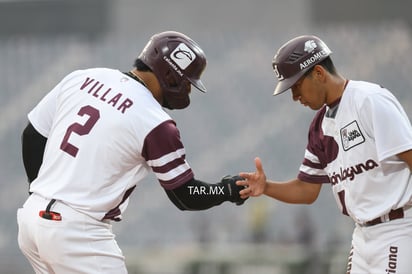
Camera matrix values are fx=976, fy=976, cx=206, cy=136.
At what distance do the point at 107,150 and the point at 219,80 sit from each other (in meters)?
10.7

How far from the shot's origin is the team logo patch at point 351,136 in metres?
5.73

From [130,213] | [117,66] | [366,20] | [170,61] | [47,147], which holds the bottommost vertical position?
[130,213]

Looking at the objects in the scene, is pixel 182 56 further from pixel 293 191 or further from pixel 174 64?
pixel 293 191

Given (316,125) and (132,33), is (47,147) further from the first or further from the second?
(132,33)

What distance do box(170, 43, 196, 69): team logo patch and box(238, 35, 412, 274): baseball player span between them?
1.83 feet

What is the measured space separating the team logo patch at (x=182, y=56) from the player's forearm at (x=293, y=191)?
1108mm

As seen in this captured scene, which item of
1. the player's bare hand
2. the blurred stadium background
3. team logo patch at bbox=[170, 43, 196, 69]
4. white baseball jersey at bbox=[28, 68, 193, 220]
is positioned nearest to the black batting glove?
the player's bare hand

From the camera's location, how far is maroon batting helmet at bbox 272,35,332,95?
594 centimetres

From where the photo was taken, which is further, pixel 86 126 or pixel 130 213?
pixel 130 213

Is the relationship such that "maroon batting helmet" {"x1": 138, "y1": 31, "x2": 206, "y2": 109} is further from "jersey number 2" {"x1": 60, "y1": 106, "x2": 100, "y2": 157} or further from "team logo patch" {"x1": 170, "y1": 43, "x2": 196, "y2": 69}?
"jersey number 2" {"x1": 60, "y1": 106, "x2": 100, "y2": 157}

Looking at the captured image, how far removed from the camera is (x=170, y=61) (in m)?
5.83

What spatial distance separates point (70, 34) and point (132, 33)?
1080 mm

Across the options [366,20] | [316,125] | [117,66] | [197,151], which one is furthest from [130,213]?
[316,125]

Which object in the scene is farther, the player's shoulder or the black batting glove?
the black batting glove
